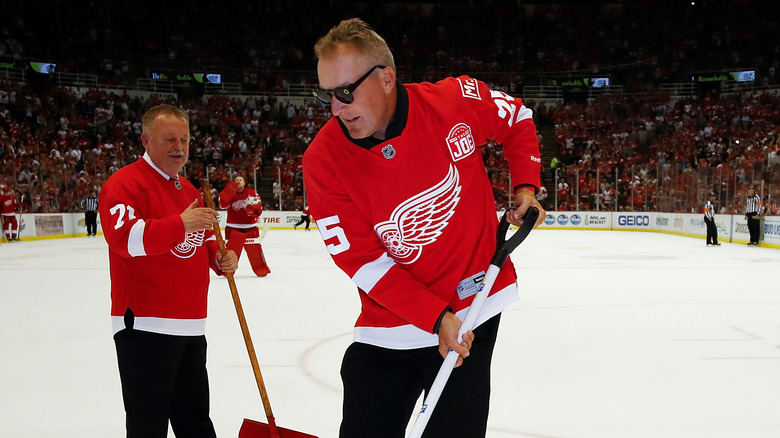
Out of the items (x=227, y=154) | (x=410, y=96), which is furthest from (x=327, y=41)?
(x=227, y=154)

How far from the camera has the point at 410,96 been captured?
5.97 feet

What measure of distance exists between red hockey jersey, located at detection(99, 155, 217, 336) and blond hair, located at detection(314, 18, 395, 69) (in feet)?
2.95

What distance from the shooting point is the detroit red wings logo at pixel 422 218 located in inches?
68.7

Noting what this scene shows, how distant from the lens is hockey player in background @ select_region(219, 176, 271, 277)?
27.4 feet

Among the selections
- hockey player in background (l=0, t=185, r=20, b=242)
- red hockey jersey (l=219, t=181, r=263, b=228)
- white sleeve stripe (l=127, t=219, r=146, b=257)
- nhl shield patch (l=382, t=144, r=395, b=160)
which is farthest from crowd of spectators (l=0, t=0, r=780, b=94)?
nhl shield patch (l=382, t=144, r=395, b=160)

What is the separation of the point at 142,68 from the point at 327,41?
28.3 m

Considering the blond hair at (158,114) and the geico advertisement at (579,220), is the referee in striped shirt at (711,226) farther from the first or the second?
the blond hair at (158,114)

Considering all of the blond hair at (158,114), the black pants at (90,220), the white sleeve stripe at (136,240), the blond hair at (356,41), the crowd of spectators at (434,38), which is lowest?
the black pants at (90,220)

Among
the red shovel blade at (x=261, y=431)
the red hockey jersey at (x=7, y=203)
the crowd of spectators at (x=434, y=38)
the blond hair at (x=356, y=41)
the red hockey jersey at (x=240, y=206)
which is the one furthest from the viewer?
the crowd of spectators at (x=434, y=38)

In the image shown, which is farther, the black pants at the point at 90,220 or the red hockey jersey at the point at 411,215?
Answer: the black pants at the point at 90,220

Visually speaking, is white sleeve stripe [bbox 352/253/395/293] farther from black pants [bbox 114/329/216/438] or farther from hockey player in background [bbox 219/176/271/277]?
hockey player in background [bbox 219/176/271/277]

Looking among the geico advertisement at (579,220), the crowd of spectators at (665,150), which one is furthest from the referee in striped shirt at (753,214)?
the geico advertisement at (579,220)

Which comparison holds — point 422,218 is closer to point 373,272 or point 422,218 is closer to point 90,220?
point 373,272

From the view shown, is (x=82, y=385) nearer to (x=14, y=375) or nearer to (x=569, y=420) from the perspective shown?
(x=14, y=375)
